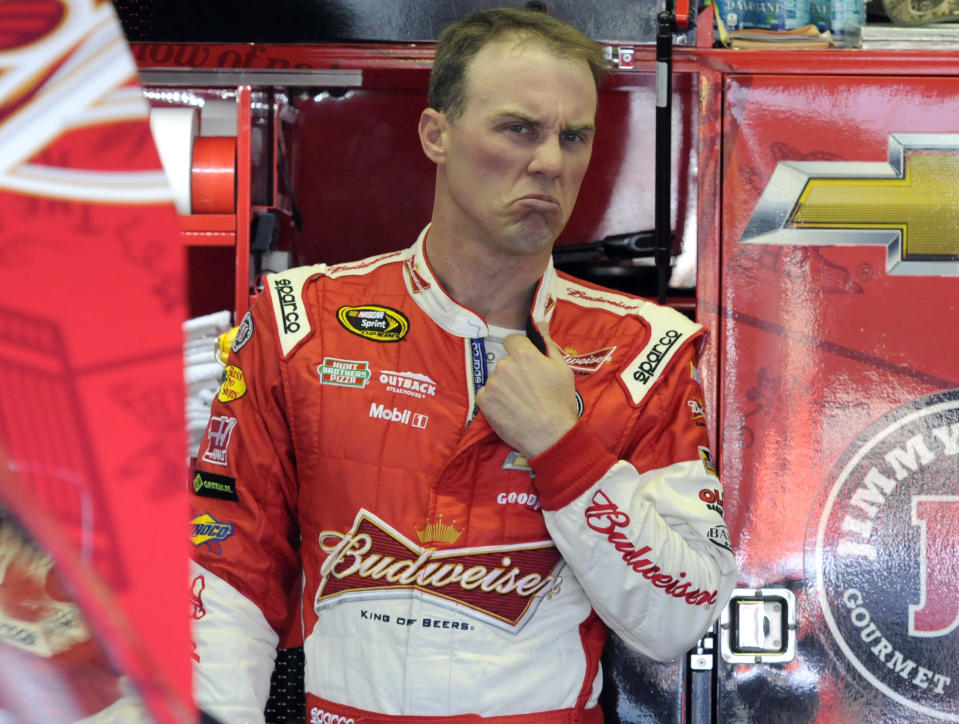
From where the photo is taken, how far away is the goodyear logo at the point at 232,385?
5.17 ft

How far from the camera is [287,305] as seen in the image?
5.31 ft

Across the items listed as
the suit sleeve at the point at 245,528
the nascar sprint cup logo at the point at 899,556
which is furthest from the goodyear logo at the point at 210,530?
the nascar sprint cup logo at the point at 899,556

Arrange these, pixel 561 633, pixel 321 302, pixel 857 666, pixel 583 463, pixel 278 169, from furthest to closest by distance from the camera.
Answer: pixel 278 169 < pixel 857 666 < pixel 321 302 < pixel 561 633 < pixel 583 463

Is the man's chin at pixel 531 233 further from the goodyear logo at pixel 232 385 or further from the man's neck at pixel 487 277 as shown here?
the goodyear logo at pixel 232 385

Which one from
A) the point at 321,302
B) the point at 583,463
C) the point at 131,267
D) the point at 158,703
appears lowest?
the point at 583,463

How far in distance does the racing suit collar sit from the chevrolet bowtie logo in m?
0.44

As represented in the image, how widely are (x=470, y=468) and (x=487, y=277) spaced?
0.99ft

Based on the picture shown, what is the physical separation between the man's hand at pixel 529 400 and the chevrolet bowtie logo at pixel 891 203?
0.58 metres

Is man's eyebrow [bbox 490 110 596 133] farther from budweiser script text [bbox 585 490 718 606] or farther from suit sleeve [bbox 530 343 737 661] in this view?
budweiser script text [bbox 585 490 718 606]

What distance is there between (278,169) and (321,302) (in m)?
0.61

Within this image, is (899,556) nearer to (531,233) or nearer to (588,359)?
(588,359)

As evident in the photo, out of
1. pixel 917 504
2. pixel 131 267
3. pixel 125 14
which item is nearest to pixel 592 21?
pixel 125 14

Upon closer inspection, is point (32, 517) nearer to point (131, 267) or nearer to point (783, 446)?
point (131, 267)

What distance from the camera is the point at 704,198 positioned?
184 centimetres
